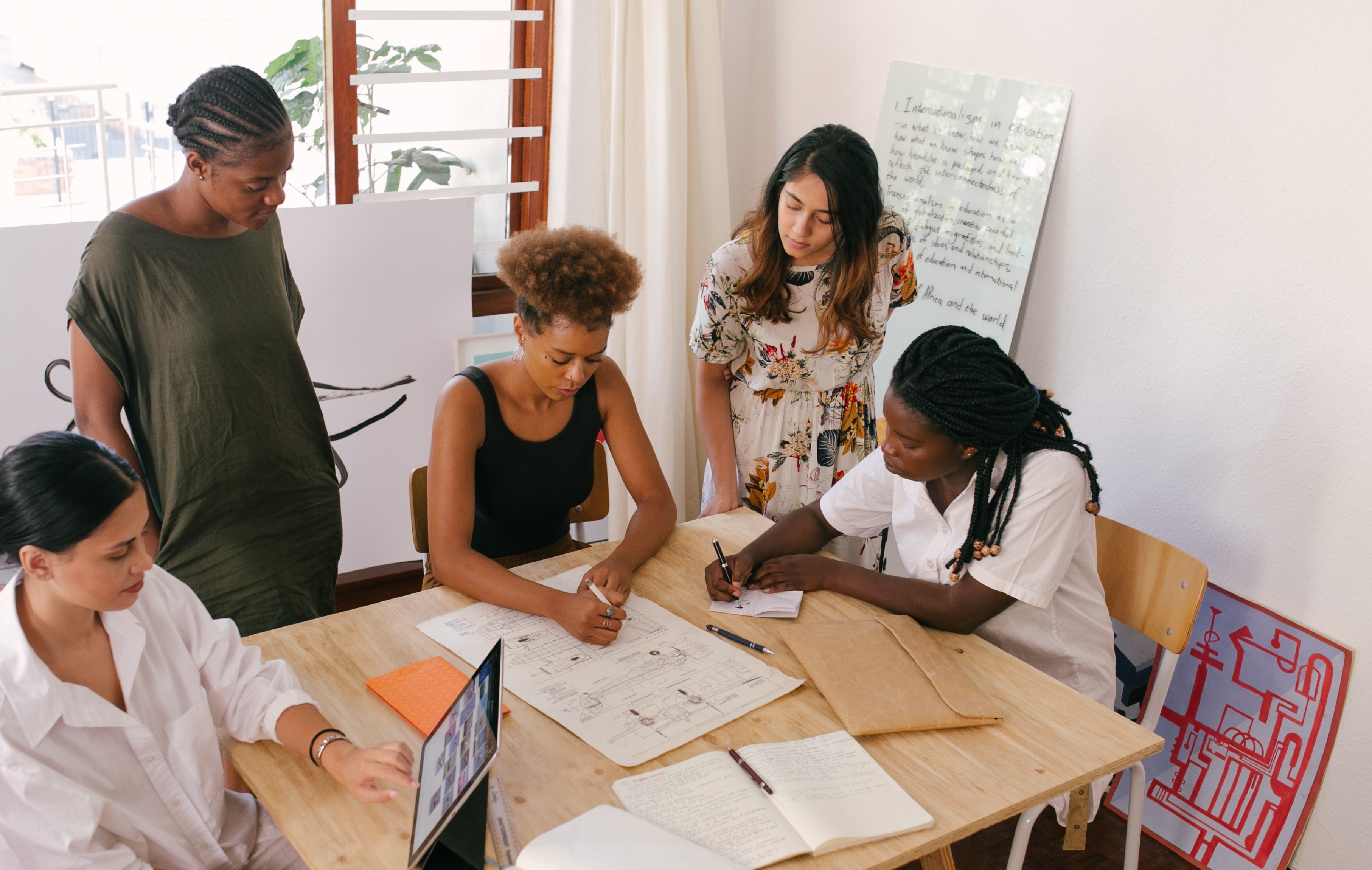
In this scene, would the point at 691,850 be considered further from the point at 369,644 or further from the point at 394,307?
the point at 394,307

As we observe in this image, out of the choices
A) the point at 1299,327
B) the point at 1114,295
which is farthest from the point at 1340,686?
the point at 1114,295

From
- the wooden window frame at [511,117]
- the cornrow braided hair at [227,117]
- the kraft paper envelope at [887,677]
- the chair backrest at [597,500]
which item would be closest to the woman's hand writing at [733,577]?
the kraft paper envelope at [887,677]

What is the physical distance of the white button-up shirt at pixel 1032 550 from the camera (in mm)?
1638

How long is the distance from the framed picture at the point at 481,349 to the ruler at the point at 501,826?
187cm

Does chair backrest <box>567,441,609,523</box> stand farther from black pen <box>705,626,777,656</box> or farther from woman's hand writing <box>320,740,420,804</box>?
woman's hand writing <box>320,740,420,804</box>

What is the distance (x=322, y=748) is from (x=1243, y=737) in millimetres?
1931

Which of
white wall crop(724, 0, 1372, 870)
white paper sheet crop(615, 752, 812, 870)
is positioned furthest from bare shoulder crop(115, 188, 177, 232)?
white wall crop(724, 0, 1372, 870)

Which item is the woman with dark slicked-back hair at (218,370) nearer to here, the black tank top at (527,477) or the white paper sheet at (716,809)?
the black tank top at (527,477)

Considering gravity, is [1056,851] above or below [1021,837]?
below

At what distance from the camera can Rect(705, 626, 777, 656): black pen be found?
1586 millimetres

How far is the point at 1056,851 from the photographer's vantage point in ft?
7.55

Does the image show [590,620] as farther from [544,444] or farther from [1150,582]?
[1150,582]

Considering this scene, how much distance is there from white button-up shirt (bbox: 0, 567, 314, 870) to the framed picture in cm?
166

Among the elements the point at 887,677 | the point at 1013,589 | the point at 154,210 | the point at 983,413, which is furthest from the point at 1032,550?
the point at 154,210
